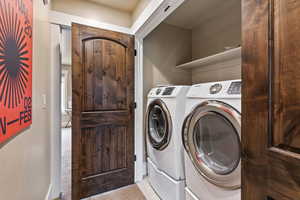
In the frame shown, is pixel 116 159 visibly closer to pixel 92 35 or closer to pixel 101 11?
pixel 92 35

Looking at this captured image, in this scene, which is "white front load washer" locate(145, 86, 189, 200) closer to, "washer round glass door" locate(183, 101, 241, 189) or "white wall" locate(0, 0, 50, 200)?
"washer round glass door" locate(183, 101, 241, 189)

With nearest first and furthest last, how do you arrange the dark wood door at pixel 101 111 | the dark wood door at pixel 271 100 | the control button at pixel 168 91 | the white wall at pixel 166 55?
the dark wood door at pixel 271 100
the control button at pixel 168 91
the dark wood door at pixel 101 111
the white wall at pixel 166 55

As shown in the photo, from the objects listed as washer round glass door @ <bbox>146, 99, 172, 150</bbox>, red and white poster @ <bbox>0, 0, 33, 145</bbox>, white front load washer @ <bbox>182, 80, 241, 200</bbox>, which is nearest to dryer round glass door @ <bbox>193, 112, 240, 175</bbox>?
white front load washer @ <bbox>182, 80, 241, 200</bbox>

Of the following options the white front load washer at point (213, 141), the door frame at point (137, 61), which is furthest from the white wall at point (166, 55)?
the white front load washer at point (213, 141)

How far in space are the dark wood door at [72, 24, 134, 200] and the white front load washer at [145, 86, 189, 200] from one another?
0.38 m

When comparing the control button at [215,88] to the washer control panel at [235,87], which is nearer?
the washer control panel at [235,87]

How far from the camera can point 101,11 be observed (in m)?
1.93

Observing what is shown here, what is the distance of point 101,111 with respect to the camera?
1806 millimetres

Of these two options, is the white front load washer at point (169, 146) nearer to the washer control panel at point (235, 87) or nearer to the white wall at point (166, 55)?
the washer control panel at point (235, 87)

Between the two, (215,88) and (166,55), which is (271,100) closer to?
(215,88)

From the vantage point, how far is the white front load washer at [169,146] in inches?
56.1

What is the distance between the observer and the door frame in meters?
1.49

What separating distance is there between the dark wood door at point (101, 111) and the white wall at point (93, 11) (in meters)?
0.29

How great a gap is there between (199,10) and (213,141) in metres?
1.85
